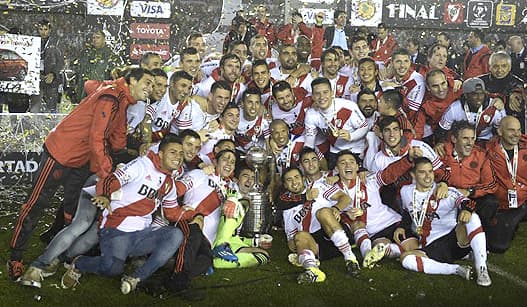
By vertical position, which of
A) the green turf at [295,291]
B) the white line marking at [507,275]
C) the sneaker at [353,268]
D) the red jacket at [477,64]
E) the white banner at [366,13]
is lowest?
the green turf at [295,291]

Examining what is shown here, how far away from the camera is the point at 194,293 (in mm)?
3979

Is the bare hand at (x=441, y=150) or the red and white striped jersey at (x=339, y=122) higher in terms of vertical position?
the red and white striped jersey at (x=339, y=122)

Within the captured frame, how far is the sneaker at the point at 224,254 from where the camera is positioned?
4645mm

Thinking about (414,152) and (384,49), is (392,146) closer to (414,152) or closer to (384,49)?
(414,152)

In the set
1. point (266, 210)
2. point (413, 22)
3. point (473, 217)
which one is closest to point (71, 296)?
point (266, 210)

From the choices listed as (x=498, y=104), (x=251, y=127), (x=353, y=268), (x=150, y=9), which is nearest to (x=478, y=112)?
(x=498, y=104)

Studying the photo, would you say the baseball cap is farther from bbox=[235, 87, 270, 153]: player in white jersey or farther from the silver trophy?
the silver trophy

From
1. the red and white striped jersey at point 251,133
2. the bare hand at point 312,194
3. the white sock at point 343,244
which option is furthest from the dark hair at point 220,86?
the white sock at point 343,244

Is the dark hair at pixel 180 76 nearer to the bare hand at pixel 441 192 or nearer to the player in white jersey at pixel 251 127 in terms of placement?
the player in white jersey at pixel 251 127

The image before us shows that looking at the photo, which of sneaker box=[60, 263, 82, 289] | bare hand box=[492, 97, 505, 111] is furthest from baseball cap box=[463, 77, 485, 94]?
sneaker box=[60, 263, 82, 289]

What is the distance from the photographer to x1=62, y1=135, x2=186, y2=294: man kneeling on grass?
4.00m

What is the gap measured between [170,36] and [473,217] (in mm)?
5529

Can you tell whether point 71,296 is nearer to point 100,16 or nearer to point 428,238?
point 428,238

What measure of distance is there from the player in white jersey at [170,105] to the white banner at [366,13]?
4.92 metres
